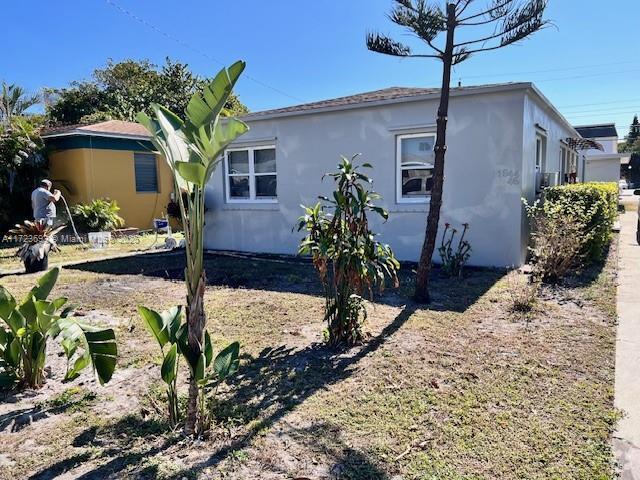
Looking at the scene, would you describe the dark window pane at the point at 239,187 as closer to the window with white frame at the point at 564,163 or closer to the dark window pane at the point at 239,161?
the dark window pane at the point at 239,161

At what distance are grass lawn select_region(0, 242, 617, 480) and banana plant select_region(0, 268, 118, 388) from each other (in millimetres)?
222

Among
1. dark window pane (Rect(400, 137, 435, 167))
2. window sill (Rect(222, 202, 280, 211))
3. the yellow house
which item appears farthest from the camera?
the yellow house

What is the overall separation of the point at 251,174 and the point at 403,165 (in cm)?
401

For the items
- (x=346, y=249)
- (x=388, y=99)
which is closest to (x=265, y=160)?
(x=388, y=99)

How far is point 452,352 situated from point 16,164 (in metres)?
15.6

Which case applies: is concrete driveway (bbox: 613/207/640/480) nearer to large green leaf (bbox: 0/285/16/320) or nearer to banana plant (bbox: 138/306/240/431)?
banana plant (bbox: 138/306/240/431)

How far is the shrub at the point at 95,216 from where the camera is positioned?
51.5ft

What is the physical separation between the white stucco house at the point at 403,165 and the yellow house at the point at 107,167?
19.5 ft

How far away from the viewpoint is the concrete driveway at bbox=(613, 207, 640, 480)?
10.00 ft

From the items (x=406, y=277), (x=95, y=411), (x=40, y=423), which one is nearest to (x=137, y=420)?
(x=95, y=411)

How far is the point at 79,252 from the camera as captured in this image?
43.2ft

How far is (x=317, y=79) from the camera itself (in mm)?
28609

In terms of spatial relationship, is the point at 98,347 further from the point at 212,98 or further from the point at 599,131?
the point at 599,131

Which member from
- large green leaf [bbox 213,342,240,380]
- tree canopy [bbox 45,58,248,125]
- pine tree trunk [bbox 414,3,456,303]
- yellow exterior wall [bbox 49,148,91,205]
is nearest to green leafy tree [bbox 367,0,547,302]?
pine tree trunk [bbox 414,3,456,303]
